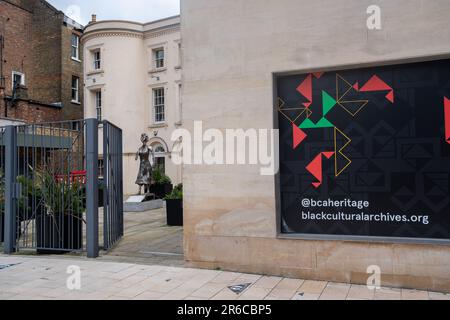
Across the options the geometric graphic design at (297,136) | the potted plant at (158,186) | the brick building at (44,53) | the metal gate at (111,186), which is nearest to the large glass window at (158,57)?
the brick building at (44,53)

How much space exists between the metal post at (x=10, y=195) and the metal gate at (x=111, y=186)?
192 centimetres

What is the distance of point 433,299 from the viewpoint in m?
4.58

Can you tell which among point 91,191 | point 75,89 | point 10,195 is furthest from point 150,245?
point 75,89

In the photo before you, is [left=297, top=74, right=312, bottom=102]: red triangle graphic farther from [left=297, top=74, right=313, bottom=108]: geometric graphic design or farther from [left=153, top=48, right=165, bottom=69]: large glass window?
[left=153, top=48, right=165, bottom=69]: large glass window

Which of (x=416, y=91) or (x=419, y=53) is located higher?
(x=419, y=53)

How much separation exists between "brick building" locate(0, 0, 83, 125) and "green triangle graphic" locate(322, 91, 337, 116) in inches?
944

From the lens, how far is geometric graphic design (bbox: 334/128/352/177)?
5426mm

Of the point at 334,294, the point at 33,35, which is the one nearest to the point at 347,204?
the point at 334,294

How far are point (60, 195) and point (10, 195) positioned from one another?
4.13 ft

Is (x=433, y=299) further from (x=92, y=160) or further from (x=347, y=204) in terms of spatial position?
(x=92, y=160)

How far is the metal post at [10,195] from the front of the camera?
26.1 feet

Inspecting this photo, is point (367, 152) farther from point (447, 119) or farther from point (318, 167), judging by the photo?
point (447, 119)
